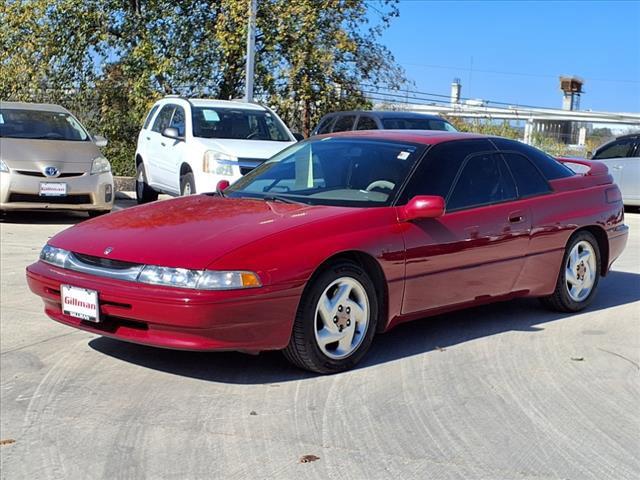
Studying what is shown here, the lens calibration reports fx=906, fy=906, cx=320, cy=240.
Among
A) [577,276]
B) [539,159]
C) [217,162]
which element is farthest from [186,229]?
[217,162]

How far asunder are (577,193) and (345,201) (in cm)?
227

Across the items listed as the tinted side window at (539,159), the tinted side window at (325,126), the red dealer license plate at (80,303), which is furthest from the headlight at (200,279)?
the tinted side window at (325,126)

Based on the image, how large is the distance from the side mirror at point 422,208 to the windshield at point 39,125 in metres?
8.07

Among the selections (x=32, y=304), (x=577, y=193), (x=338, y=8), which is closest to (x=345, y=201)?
(x=577, y=193)

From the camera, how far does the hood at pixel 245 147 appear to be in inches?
465

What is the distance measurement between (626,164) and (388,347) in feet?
41.0

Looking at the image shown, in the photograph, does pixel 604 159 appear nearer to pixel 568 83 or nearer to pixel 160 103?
pixel 160 103

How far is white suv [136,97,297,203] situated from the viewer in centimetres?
1177

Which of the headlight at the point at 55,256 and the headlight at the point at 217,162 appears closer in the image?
the headlight at the point at 55,256

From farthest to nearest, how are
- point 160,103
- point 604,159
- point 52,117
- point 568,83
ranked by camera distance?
1. point 568,83
2. point 604,159
3. point 160,103
4. point 52,117

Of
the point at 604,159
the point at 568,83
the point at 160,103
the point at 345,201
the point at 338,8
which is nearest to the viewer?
the point at 345,201

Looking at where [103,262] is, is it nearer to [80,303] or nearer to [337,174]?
[80,303]

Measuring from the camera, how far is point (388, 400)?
4785mm

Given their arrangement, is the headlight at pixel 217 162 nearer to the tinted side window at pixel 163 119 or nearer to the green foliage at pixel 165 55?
the tinted side window at pixel 163 119
